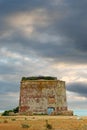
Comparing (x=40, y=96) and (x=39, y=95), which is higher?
(x=39, y=95)

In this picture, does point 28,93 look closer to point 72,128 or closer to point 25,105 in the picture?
point 25,105

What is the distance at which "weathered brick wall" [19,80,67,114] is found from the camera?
164 ft

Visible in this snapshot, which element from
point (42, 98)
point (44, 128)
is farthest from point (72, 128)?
point (42, 98)

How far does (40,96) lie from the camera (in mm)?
50062

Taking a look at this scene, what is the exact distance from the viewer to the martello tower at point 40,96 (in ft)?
164

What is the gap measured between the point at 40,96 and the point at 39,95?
19 centimetres

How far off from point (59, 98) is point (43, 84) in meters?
3.26

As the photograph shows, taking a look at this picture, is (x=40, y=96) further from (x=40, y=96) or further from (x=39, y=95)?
(x=39, y=95)

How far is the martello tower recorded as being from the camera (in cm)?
5003

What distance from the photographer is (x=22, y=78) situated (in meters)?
52.3

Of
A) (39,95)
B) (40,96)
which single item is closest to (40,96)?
(40,96)

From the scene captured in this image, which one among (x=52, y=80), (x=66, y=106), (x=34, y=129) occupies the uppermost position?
(x=52, y=80)

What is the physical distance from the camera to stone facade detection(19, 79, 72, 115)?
164 ft

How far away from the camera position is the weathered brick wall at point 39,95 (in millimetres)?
50000
